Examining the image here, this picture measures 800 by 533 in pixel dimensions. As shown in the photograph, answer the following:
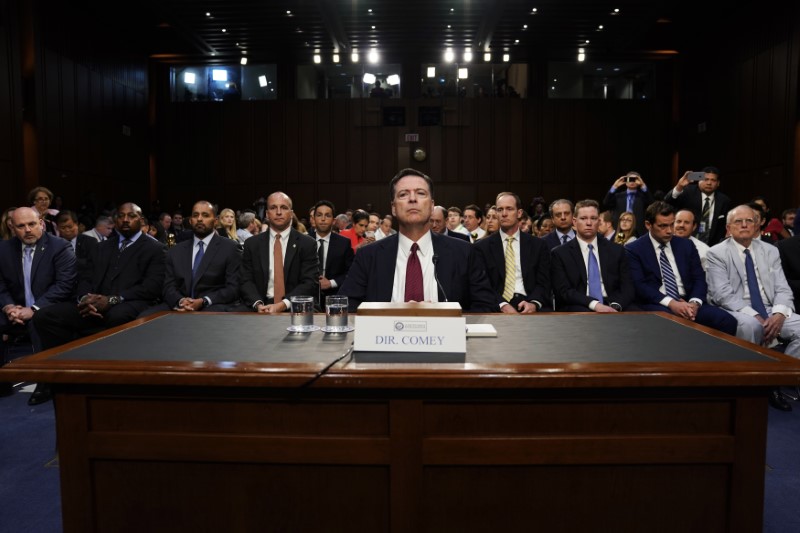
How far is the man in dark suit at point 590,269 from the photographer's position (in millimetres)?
3635

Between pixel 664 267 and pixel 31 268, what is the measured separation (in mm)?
4282

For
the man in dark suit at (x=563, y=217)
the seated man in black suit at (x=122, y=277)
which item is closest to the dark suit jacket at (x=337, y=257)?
the seated man in black suit at (x=122, y=277)

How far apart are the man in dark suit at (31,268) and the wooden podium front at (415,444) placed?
113 inches

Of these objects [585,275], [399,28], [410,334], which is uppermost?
[399,28]

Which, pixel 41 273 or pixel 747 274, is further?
pixel 41 273

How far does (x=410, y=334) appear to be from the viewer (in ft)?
4.96

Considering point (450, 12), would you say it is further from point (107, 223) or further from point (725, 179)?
point (107, 223)

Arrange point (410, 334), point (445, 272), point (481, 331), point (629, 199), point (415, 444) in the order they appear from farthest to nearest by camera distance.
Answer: point (629, 199)
point (445, 272)
point (481, 331)
point (410, 334)
point (415, 444)

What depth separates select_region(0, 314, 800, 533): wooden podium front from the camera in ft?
4.44

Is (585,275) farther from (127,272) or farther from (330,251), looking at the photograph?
(127,272)

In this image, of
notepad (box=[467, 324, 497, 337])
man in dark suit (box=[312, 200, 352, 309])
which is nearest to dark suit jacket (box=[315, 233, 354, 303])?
man in dark suit (box=[312, 200, 352, 309])

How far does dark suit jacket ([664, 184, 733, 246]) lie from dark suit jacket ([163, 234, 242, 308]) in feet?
15.0

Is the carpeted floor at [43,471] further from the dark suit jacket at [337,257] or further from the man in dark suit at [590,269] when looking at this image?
the dark suit jacket at [337,257]

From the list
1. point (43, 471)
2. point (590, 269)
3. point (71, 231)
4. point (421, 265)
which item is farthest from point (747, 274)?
point (71, 231)
